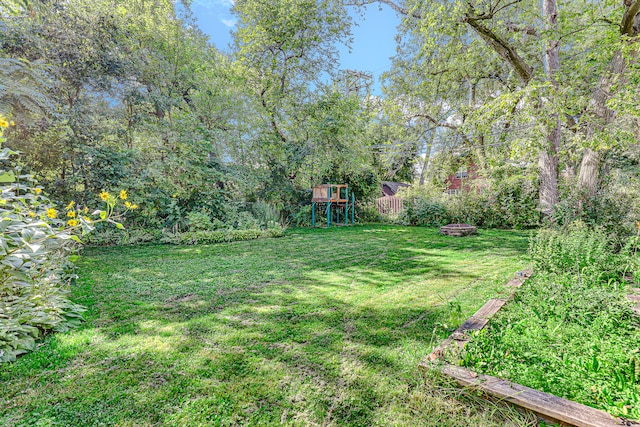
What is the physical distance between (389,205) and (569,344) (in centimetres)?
1066

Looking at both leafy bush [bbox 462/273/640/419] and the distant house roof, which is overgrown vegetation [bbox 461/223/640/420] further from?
the distant house roof

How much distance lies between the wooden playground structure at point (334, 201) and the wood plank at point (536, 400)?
7.49 metres

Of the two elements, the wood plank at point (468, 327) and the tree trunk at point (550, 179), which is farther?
the tree trunk at point (550, 179)

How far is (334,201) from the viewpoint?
9.21 meters

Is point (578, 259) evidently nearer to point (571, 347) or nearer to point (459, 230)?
point (571, 347)

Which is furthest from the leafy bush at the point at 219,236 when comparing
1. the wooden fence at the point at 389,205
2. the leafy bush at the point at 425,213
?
the wooden fence at the point at 389,205

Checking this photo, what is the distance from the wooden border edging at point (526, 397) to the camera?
41.8 inches

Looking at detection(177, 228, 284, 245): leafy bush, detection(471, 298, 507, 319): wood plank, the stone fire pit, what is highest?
the stone fire pit

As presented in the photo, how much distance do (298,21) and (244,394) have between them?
9.66m

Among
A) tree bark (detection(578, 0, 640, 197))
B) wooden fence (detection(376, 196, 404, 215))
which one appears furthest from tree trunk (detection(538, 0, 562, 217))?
wooden fence (detection(376, 196, 404, 215))

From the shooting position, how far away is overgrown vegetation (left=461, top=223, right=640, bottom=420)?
4.23ft

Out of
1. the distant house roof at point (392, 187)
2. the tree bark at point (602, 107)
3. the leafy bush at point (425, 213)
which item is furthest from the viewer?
the distant house roof at point (392, 187)

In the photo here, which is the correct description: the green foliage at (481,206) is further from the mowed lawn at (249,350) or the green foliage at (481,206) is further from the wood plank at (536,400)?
the wood plank at (536,400)

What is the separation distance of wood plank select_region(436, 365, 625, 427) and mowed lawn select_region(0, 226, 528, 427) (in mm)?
103
